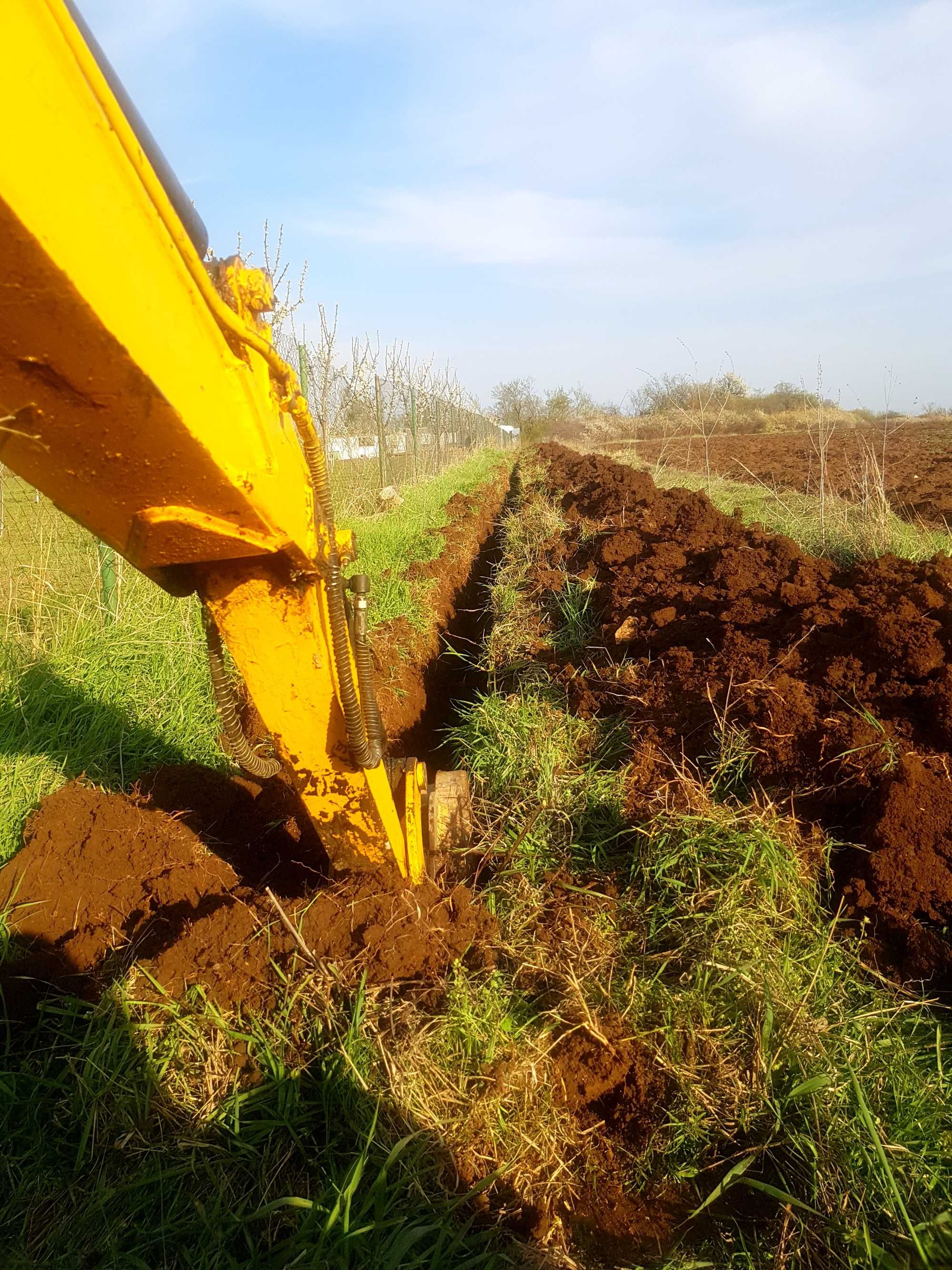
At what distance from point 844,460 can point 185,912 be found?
56.2 ft

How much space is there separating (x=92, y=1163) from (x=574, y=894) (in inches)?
66.8

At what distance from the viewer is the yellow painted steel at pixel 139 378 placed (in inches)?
34.4

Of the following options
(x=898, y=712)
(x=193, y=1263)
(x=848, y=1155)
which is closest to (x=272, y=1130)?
(x=193, y=1263)

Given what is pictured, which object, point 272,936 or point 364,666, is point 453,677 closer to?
point 272,936

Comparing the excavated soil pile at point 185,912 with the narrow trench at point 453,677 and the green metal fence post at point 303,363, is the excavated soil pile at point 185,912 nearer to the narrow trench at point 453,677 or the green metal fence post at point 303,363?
the narrow trench at point 453,677

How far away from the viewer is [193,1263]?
170 centimetres

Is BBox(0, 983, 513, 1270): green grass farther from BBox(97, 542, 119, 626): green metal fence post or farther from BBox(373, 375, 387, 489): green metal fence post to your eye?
BBox(373, 375, 387, 489): green metal fence post

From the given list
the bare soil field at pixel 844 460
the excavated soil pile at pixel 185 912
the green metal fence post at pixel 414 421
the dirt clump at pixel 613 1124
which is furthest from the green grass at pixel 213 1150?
the green metal fence post at pixel 414 421

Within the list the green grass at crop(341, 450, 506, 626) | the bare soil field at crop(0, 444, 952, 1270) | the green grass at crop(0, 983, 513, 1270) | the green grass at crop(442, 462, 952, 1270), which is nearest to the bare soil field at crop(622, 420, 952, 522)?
the green grass at crop(341, 450, 506, 626)

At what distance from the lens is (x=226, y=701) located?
6.40 ft

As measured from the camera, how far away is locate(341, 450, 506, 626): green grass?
6.35m

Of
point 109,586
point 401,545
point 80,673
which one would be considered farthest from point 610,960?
point 401,545

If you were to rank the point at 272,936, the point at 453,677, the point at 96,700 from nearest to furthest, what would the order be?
1. the point at 272,936
2. the point at 96,700
3. the point at 453,677

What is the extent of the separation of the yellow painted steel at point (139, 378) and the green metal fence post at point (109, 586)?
11.4ft
